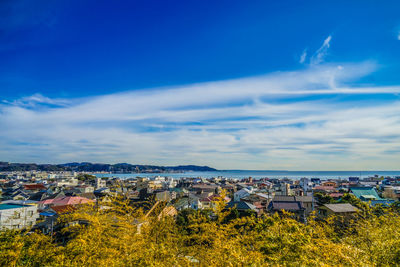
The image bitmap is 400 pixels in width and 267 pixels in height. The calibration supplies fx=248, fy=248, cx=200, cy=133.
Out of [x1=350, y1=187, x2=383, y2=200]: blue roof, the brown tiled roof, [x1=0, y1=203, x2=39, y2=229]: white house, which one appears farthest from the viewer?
[x1=350, y1=187, x2=383, y2=200]: blue roof

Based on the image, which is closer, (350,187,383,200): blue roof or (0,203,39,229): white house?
(0,203,39,229): white house

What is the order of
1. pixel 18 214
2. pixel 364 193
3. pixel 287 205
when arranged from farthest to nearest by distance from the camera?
pixel 364 193
pixel 287 205
pixel 18 214

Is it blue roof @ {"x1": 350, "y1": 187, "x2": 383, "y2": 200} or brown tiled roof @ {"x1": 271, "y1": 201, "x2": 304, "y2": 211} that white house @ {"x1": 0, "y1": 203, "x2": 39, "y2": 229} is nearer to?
brown tiled roof @ {"x1": 271, "y1": 201, "x2": 304, "y2": 211}

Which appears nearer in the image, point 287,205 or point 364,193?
point 287,205

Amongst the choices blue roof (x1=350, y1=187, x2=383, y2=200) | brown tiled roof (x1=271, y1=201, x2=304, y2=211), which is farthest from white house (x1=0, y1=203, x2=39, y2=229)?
blue roof (x1=350, y1=187, x2=383, y2=200)

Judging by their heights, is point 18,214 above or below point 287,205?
below

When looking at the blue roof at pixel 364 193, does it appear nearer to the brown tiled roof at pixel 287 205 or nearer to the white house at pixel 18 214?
the brown tiled roof at pixel 287 205

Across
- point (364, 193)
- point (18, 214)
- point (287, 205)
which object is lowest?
point (18, 214)

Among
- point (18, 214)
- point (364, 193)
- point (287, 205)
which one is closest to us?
point (18, 214)

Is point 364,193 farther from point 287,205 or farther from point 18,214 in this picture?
point 18,214

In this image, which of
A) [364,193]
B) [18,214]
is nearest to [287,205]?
[364,193]

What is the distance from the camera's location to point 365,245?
6566mm

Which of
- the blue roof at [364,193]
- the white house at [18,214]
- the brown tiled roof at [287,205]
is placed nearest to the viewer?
the white house at [18,214]

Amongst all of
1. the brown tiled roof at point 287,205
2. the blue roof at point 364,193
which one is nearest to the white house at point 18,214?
the brown tiled roof at point 287,205
